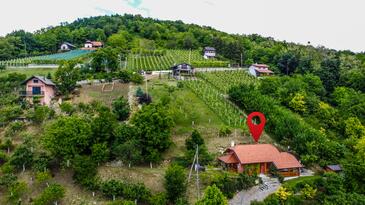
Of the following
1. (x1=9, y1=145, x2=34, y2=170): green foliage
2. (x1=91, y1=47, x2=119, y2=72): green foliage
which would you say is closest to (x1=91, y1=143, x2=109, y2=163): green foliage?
(x1=9, y1=145, x2=34, y2=170): green foliage

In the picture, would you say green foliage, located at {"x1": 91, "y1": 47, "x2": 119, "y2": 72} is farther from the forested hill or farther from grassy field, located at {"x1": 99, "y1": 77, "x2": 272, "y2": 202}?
the forested hill

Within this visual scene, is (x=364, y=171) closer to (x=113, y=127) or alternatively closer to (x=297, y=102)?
(x=297, y=102)

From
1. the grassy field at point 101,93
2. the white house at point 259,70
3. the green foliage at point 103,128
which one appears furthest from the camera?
the white house at point 259,70

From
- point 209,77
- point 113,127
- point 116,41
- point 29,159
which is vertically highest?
point 116,41

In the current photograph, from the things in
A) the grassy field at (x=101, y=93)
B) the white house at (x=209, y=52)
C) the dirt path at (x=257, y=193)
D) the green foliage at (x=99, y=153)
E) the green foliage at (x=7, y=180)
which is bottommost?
the dirt path at (x=257, y=193)

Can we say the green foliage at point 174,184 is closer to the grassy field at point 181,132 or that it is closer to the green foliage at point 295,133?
the grassy field at point 181,132

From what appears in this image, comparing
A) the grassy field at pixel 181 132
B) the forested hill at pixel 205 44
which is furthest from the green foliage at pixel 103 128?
the forested hill at pixel 205 44

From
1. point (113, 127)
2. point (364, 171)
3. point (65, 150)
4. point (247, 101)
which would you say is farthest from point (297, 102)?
point (65, 150)
